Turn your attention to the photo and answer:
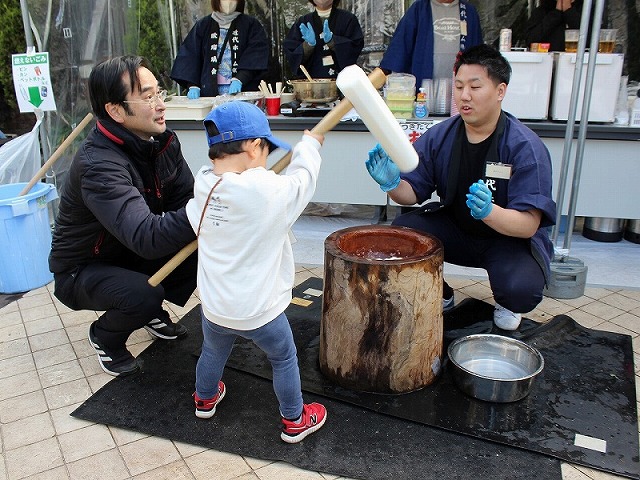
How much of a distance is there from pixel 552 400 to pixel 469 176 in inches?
49.9

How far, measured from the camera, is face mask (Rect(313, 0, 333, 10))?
5.45 meters

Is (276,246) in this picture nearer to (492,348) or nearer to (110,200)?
(110,200)

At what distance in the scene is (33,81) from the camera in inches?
180

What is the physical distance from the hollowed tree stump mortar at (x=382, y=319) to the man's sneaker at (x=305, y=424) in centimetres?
29

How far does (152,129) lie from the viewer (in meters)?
2.80

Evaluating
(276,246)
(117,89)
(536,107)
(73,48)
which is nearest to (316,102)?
(536,107)

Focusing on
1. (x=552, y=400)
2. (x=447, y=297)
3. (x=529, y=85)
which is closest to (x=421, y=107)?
(x=529, y=85)

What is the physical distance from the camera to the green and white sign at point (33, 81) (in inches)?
178

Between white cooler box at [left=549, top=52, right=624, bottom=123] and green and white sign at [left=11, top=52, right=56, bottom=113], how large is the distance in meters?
3.98

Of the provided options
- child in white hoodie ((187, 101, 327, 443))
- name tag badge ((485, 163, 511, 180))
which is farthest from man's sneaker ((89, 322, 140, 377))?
name tag badge ((485, 163, 511, 180))

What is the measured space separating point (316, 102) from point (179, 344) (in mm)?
2598

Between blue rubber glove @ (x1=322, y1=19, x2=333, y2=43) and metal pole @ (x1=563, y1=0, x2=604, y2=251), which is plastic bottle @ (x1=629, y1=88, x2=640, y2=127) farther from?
blue rubber glove @ (x1=322, y1=19, x2=333, y2=43)

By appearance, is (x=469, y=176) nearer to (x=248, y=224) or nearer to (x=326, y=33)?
(x=248, y=224)

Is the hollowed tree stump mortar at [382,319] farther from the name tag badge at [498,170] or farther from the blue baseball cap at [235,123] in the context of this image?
the blue baseball cap at [235,123]
